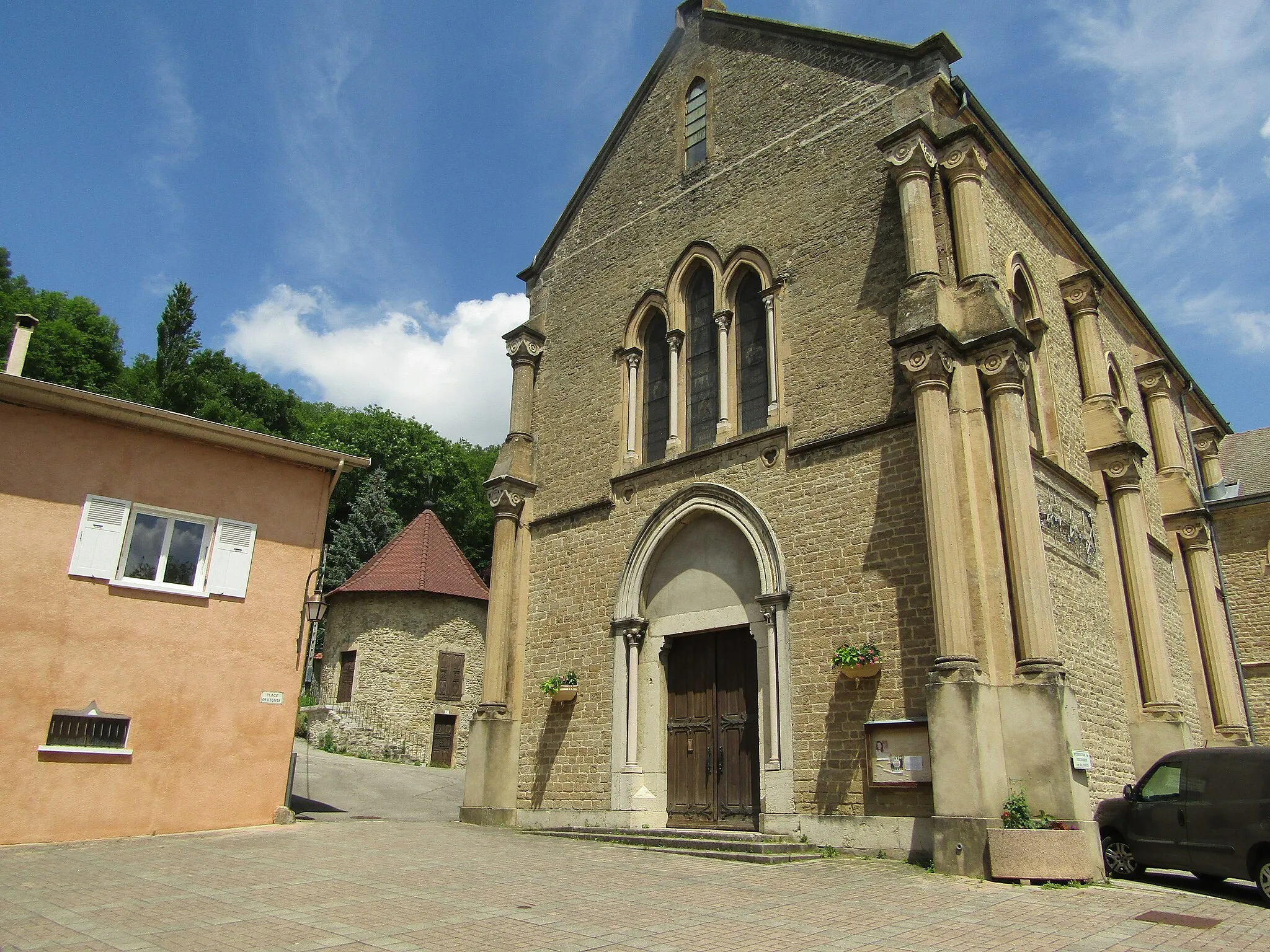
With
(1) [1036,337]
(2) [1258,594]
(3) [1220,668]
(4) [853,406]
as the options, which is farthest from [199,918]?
(2) [1258,594]

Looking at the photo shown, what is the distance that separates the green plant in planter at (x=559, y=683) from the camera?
14469mm

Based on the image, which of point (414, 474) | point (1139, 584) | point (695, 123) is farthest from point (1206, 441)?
point (414, 474)

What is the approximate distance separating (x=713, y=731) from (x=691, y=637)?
1457mm

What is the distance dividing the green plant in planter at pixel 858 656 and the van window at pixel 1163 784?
3116mm

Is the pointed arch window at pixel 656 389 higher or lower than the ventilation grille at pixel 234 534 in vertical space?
higher

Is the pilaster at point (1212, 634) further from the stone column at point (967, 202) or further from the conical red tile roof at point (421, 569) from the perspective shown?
the conical red tile roof at point (421, 569)

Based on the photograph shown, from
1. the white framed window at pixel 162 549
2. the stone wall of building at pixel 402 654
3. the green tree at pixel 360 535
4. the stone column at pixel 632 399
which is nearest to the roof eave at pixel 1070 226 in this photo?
the stone column at pixel 632 399

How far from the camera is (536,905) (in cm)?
690

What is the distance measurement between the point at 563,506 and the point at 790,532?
501 cm

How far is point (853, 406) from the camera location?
1241 cm

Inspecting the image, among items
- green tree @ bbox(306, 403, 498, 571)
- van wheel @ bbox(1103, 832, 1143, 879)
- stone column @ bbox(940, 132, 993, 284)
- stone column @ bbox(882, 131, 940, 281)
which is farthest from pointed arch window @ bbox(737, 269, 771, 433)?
green tree @ bbox(306, 403, 498, 571)

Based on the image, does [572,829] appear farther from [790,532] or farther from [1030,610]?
[1030,610]

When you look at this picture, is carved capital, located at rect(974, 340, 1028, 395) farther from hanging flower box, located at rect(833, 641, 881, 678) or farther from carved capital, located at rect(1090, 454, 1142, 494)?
carved capital, located at rect(1090, 454, 1142, 494)

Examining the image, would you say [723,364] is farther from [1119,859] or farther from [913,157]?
[1119,859]
